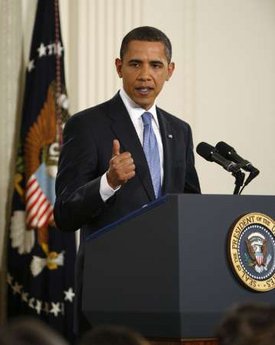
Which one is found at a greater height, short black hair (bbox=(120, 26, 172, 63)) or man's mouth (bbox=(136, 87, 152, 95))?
short black hair (bbox=(120, 26, 172, 63))

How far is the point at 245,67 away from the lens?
8023 mm

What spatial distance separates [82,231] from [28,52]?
2.66 m

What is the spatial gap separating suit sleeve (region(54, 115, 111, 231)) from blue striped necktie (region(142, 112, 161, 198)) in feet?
0.68

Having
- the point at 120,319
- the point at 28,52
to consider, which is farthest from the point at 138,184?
the point at 28,52

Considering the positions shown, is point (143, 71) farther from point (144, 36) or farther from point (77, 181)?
point (77, 181)

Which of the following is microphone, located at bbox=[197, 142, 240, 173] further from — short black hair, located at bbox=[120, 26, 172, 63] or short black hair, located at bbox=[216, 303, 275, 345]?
short black hair, located at bbox=[216, 303, 275, 345]

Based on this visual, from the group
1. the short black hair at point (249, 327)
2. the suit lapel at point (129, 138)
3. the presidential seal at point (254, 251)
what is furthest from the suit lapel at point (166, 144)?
Answer: the short black hair at point (249, 327)

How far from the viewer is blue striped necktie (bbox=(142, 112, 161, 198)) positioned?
12.3 ft

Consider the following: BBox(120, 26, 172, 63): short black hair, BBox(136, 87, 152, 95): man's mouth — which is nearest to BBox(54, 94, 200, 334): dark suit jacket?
BBox(136, 87, 152, 95): man's mouth

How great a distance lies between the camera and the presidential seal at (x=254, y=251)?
10.1ft

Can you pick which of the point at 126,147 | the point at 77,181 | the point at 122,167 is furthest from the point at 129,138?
the point at 122,167

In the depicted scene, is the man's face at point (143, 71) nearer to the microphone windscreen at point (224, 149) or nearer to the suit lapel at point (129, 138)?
the suit lapel at point (129, 138)

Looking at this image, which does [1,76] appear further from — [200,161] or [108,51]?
[200,161]

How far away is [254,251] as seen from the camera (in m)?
3.12
